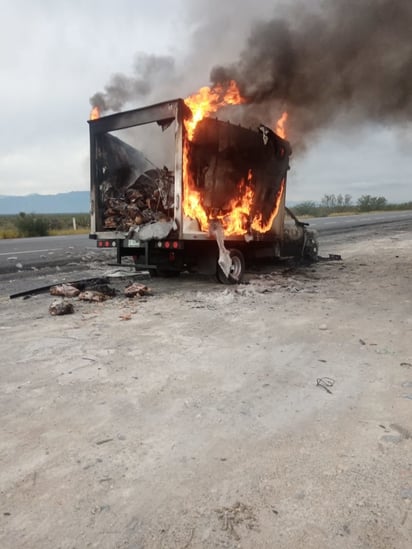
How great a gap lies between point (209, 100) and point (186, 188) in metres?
2.06

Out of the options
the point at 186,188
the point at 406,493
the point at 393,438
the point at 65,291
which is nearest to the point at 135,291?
the point at 65,291

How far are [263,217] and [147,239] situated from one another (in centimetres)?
262

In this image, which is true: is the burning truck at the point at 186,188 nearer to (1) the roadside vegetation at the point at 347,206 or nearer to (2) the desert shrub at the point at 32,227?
(2) the desert shrub at the point at 32,227

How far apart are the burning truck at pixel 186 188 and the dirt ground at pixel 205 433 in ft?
7.58

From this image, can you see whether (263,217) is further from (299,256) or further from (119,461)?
(119,461)

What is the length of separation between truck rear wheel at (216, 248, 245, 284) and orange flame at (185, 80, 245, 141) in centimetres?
221

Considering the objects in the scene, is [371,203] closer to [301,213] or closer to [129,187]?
[301,213]

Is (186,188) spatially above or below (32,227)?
above

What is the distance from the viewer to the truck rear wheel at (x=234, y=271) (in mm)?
7676

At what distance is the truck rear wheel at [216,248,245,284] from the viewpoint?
25.2 feet

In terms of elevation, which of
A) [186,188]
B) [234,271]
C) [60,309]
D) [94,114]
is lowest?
[60,309]

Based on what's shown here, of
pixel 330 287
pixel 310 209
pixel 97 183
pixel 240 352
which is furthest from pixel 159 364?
pixel 310 209

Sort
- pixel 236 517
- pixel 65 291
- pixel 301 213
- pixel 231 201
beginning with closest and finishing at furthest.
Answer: pixel 236 517
pixel 65 291
pixel 231 201
pixel 301 213

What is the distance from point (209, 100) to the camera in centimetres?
776
